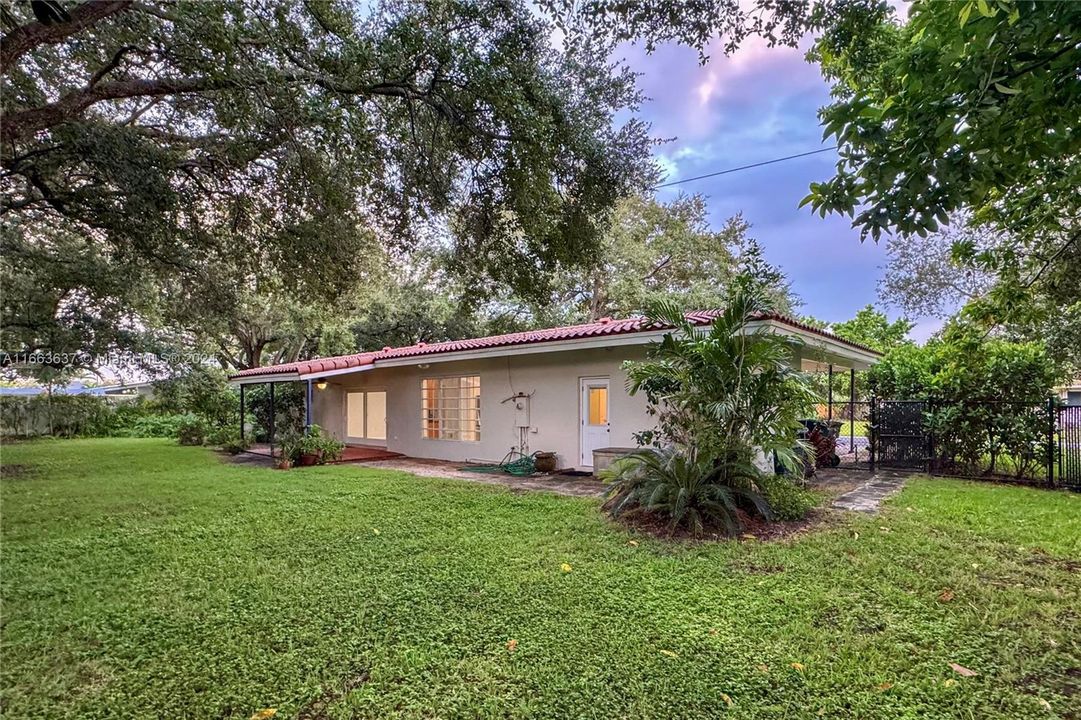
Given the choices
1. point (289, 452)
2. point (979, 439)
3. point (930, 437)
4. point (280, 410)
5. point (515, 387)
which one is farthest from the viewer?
point (280, 410)

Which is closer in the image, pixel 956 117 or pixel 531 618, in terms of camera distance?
pixel 956 117

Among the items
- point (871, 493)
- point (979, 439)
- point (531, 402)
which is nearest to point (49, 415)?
point (531, 402)

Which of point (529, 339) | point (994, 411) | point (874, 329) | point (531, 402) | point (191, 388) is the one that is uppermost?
point (874, 329)

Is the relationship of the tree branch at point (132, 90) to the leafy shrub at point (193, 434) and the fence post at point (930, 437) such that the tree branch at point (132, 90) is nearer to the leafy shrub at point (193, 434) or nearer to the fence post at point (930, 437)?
the fence post at point (930, 437)

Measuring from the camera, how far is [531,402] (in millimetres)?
11172

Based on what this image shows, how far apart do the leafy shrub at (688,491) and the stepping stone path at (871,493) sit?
5.30 feet

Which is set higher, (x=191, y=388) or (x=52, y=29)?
(x=52, y=29)

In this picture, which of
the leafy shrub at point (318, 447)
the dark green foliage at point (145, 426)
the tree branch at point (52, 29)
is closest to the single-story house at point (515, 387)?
the leafy shrub at point (318, 447)

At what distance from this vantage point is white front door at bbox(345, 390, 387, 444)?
49.2 feet

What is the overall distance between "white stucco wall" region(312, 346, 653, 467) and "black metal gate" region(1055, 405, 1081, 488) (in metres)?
6.38

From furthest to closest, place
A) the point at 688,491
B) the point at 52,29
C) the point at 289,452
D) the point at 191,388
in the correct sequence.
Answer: the point at 191,388
the point at 289,452
the point at 688,491
the point at 52,29

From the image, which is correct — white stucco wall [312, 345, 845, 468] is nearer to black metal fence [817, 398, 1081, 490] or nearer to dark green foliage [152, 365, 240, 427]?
black metal fence [817, 398, 1081, 490]

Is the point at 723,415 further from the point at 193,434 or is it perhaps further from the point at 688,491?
the point at 193,434

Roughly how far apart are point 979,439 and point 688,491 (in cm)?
697
